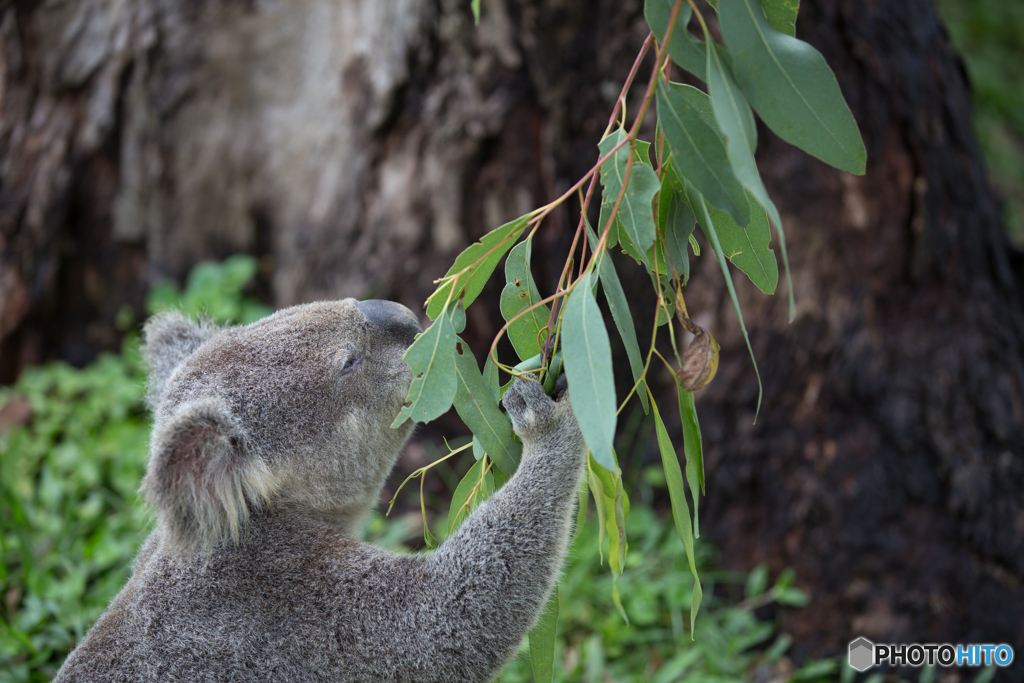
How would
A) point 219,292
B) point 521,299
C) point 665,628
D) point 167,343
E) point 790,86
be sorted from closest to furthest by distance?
point 790,86 → point 521,299 → point 167,343 → point 665,628 → point 219,292

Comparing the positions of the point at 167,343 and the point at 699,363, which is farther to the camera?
the point at 167,343

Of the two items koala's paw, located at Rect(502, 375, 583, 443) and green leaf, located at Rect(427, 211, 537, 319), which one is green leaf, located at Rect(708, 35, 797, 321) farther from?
koala's paw, located at Rect(502, 375, 583, 443)

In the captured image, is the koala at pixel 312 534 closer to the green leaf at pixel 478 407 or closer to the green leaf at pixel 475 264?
the green leaf at pixel 478 407

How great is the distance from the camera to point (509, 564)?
1682 mm

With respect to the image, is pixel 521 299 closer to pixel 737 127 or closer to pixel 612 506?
pixel 612 506

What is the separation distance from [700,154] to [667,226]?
0.28 metres

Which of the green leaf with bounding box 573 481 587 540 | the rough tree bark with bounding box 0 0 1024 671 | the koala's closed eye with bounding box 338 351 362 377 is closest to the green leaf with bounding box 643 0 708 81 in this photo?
the green leaf with bounding box 573 481 587 540

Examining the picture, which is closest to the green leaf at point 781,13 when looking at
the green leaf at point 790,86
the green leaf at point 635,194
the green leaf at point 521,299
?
the green leaf at point 790,86

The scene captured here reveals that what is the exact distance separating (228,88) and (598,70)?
2.46 metres

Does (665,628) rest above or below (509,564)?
below

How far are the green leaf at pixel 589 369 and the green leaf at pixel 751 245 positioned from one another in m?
0.39

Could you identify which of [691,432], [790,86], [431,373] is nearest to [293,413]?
[431,373]

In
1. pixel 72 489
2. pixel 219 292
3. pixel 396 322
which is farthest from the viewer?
pixel 219 292

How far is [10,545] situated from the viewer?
10.9ft
